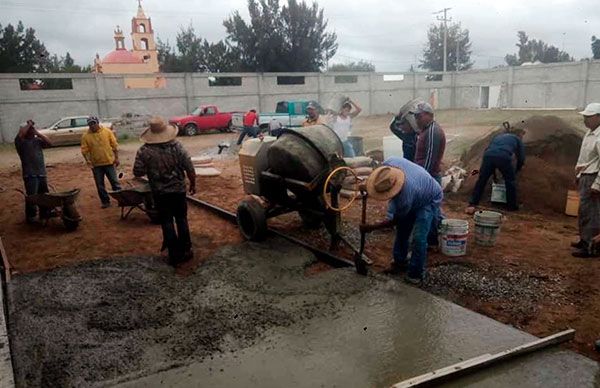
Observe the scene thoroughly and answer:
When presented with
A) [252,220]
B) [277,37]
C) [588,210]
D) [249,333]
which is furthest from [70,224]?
[277,37]

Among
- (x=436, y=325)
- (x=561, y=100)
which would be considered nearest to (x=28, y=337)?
(x=436, y=325)

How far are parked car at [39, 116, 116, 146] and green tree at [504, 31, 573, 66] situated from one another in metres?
69.2

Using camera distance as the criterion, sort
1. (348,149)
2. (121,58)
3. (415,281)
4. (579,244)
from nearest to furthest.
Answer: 1. (415,281)
2. (579,244)
3. (348,149)
4. (121,58)

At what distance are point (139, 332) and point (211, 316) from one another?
0.66 m

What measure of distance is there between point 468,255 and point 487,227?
49cm

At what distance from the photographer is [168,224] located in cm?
569

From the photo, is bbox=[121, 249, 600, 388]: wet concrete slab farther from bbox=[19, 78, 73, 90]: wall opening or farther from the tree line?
the tree line

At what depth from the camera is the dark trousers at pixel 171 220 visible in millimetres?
5652

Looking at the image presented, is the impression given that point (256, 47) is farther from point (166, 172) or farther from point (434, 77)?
point (166, 172)

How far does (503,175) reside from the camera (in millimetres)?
7578

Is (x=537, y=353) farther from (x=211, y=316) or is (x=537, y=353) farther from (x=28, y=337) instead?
(x=28, y=337)

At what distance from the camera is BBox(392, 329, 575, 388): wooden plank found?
3146 mm

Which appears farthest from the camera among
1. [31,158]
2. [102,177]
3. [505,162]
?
[102,177]

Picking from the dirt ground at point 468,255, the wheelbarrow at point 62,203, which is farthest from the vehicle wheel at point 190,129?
the wheelbarrow at point 62,203
